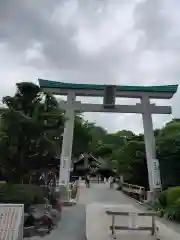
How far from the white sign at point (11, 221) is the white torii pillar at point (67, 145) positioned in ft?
43.2

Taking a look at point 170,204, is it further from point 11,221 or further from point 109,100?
point 11,221

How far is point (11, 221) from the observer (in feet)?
20.6

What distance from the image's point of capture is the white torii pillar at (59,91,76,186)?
1975cm

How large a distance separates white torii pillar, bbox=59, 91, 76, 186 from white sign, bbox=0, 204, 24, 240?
1316 centimetres

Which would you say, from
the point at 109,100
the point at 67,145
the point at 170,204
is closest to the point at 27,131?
the point at 170,204

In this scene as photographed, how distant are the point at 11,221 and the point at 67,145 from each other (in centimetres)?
1411

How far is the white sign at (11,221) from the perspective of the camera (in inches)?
238

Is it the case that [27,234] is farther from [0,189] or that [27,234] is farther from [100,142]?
[100,142]

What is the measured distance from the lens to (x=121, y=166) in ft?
77.0

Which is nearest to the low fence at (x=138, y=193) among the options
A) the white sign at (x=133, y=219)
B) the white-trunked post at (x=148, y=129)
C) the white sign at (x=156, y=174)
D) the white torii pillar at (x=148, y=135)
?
the white torii pillar at (x=148, y=135)

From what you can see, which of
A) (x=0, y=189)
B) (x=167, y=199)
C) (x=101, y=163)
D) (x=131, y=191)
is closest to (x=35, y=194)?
(x=0, y=189)

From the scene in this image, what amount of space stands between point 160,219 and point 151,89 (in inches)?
380

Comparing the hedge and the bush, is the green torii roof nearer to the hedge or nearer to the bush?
the hedge

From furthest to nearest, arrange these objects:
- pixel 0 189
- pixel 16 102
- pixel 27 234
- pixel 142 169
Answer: pixel 142 169 → pixel 16 102 → pixel 0 189 → pixel 27 234
